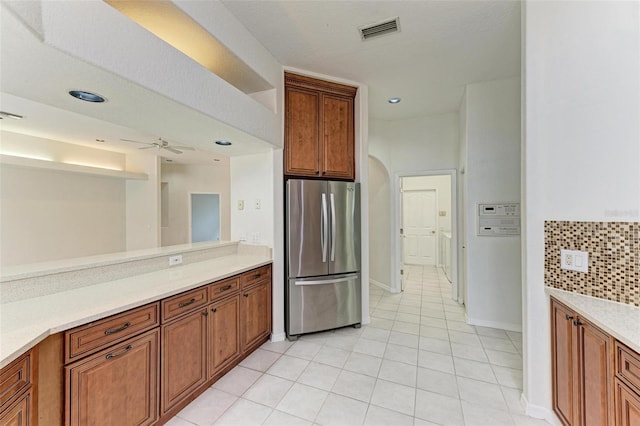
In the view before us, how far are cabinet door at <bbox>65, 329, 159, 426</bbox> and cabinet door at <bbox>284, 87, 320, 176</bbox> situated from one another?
2004 mm

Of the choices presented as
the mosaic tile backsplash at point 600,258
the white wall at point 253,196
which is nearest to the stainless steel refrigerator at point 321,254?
the white wall at point 253,196

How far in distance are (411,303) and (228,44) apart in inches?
157

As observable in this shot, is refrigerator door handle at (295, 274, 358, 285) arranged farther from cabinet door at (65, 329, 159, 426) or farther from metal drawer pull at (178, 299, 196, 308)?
cabinet door at (65, 329, 159, 426)

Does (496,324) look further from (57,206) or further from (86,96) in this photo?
(57,206)

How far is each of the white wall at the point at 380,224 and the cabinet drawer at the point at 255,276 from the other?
2.52 metres

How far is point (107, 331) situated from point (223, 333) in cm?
95

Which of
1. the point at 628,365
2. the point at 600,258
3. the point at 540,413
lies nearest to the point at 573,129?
the point at 600,258

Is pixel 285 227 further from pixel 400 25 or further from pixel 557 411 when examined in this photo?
pixel 557 411

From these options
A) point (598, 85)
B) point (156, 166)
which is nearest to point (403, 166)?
point (598, 85)

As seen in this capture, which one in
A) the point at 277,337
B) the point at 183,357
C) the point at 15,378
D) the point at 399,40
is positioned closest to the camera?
the point at 15,378

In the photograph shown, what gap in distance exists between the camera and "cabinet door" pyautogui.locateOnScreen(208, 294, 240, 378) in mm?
2107

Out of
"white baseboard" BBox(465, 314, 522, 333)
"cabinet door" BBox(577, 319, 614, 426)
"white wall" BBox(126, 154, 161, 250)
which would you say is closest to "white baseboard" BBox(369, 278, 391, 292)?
"white baseboard" BBox(465, 314, 522, 333)

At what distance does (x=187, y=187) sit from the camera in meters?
7.75

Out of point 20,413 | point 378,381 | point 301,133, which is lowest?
point 378,381
